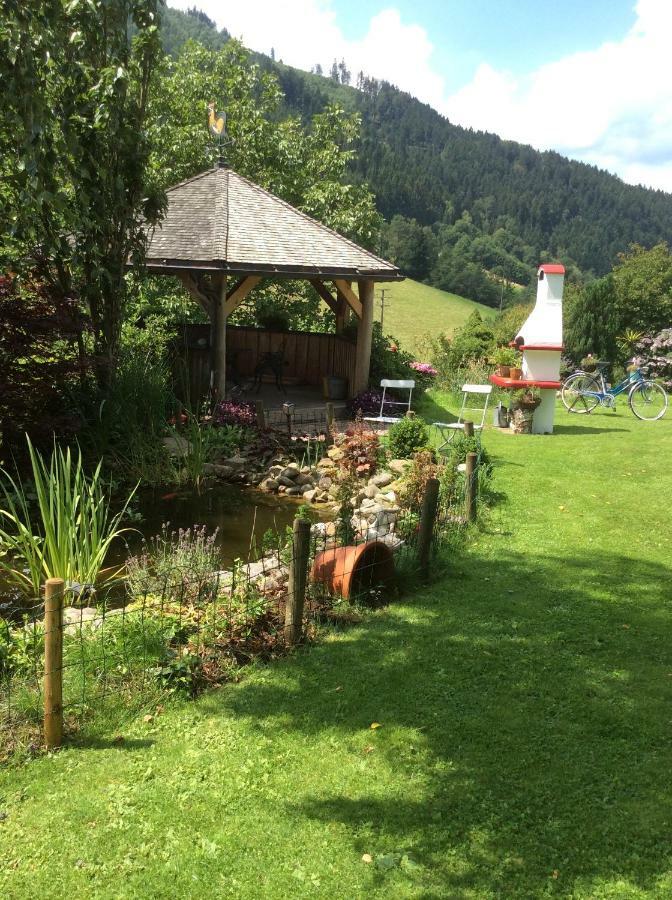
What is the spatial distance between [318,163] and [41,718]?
19.0m

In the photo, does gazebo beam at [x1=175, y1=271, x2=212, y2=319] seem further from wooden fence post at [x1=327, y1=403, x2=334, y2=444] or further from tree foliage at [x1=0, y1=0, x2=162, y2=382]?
wooden fence post at [x1=327, y1=403, x2=334, y2=444]

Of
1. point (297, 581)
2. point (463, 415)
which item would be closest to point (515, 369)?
point (463, 415)

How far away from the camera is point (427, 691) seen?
4.00 meters

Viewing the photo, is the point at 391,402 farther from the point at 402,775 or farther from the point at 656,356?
the point at 656,356

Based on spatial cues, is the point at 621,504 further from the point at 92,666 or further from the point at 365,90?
the point at 365,90

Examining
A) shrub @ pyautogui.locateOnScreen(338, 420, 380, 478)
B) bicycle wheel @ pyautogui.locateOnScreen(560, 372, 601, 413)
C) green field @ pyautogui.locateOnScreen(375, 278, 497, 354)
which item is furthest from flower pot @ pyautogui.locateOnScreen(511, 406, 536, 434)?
green field @ pyautogui.locateOnScreen(375, 278, 497, 354)

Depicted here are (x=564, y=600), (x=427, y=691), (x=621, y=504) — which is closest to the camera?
(x=427, y=691)

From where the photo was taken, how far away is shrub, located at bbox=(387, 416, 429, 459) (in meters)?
8.94

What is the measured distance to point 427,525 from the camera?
5.50m

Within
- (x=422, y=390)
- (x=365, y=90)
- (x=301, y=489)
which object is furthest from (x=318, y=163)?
(x=365, y=90)

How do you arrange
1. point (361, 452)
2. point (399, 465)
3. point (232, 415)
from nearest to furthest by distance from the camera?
point (399, 465) < point (361, 452) < point (232, 415)

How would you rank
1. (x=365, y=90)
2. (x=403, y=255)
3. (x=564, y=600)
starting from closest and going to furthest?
(x=564, y=600) < (x=403, y=255) < (x=365, y=90)

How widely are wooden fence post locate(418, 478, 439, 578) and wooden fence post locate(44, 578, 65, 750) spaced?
2874 millimetres

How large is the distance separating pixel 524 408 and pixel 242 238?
527cm
